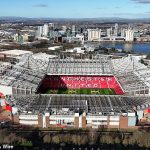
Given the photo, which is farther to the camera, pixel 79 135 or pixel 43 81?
pixel 43 81

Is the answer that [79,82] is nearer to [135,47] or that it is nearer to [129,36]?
[135,47]

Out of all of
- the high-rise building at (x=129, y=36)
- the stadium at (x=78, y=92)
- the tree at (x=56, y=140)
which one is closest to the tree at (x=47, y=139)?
the tree at (x=56, y=140)

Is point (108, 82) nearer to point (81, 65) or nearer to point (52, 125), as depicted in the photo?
point (81, 65)

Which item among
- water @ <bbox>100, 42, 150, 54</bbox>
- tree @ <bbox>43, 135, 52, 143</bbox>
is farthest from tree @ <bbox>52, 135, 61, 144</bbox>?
water @ <bbox>100, 42, 150, 54</bbox>

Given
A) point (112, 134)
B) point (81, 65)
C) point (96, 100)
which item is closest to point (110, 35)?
point (81, 65)

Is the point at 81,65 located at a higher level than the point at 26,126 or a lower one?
higher

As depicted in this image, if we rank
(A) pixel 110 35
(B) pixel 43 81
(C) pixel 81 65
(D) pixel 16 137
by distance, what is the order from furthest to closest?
(A) pixel 110 35, (C) pixel 81 65, (B) pixel 43 81, (D) pixel 16 137

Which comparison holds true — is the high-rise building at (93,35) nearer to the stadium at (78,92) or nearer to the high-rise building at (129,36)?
the high-rise building at (129,36)

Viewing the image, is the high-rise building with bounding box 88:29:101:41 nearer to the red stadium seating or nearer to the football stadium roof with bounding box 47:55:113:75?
the football stadium roof with bounding box 47:55:113:75
